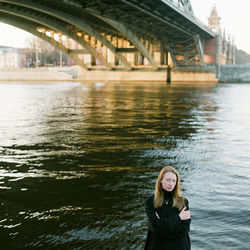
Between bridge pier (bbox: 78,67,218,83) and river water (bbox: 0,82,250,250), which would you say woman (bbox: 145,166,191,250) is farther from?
bridge pier (bbox: 78,67,218,83)

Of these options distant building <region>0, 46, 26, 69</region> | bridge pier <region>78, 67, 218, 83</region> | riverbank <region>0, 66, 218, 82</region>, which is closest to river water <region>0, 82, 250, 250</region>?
bridge pier <region>78, 67, 218, 83</region>

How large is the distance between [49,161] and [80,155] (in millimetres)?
865

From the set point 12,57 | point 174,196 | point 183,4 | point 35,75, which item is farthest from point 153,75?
point 12,57

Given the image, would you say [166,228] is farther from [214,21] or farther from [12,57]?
[12,57]

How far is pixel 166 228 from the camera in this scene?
2879mm

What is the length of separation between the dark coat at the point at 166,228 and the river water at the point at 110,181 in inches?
51.6

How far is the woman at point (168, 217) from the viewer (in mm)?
2895

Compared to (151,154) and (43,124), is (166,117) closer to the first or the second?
(43,124)

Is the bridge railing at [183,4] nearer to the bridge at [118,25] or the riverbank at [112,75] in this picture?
the bridge at [118,25]

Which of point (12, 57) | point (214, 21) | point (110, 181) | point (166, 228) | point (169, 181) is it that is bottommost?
point (110, 181)

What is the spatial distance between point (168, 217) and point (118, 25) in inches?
1594

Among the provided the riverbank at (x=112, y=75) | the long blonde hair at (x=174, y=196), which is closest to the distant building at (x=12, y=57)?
the riverbank at (x=112, y=75)

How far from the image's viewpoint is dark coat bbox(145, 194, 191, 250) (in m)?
2.89

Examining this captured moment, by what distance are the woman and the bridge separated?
28530 millimetres
